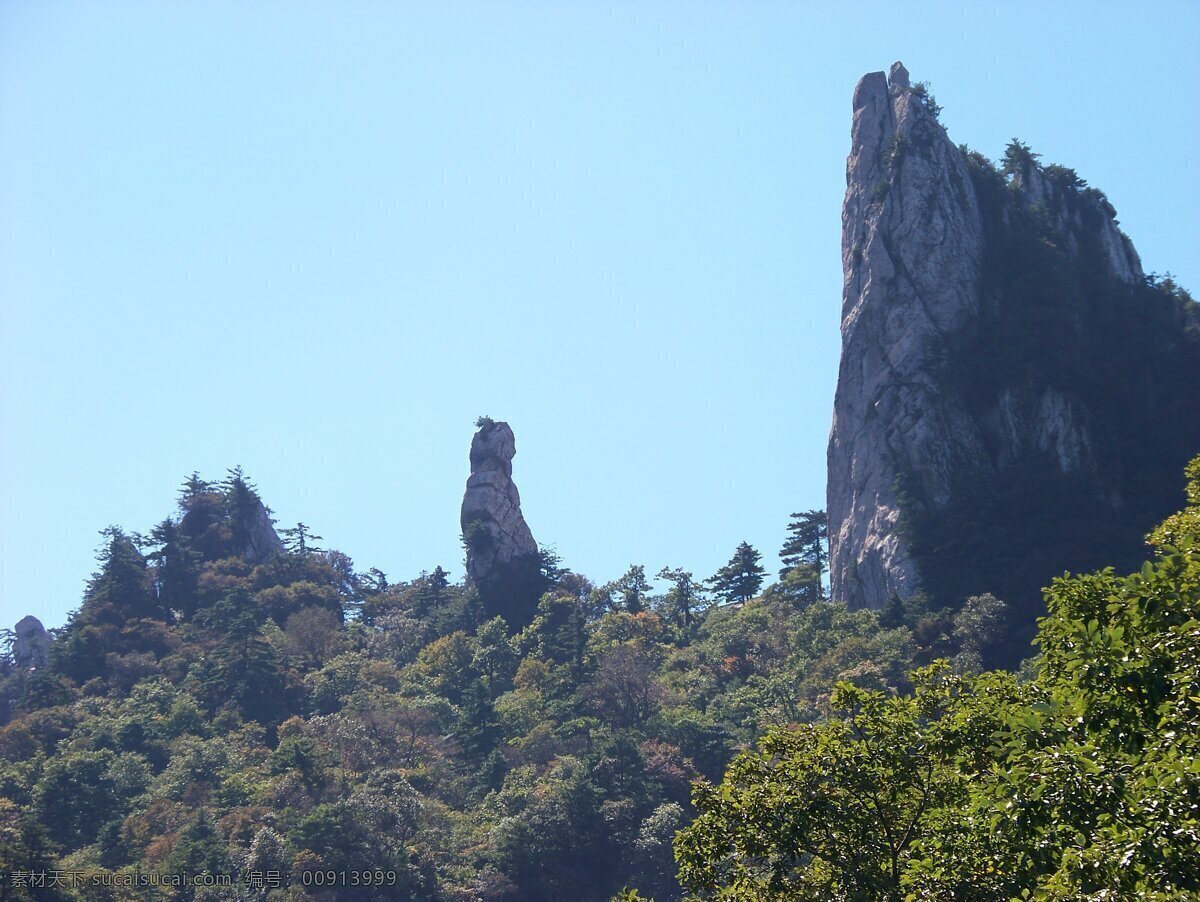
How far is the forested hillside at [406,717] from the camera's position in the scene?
47.5 meters

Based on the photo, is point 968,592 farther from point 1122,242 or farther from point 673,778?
point 1122,242

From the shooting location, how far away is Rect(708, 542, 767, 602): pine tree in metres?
82.8

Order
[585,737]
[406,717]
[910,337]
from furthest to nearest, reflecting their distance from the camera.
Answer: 1. [910,337]
2. [406,717]
3. [585,737]

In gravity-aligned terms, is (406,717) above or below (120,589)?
below

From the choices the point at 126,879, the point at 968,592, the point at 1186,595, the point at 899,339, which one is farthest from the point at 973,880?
the point at 899,339

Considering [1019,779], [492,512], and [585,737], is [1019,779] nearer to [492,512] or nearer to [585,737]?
[585,737]

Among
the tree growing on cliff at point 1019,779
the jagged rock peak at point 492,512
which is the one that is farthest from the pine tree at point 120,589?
the tree growing on cliff at point 1019,779

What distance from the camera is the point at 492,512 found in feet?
286

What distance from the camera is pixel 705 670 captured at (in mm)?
66125

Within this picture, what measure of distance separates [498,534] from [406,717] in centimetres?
2406

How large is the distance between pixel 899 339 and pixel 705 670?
23188mm

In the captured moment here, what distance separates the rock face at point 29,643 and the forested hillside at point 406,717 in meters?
1.76

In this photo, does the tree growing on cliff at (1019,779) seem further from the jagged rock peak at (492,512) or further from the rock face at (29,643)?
the rock face at (29,643)

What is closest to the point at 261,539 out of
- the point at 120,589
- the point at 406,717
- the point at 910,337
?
the point at 120,589
